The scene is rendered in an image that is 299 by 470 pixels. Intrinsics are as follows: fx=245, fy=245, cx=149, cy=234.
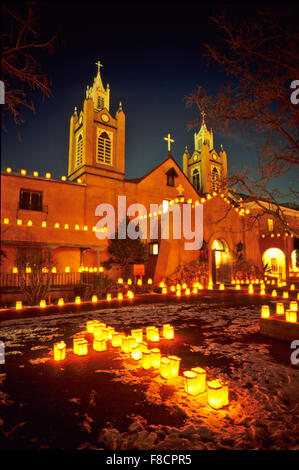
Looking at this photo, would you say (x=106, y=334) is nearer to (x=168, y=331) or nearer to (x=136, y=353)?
(x=136, y=353)

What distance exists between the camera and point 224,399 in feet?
9.67

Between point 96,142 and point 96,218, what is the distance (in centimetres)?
735

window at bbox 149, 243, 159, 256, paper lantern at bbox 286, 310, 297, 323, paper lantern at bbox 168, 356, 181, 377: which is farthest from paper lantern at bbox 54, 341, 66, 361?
window at bbox 149, 243, 159, 256

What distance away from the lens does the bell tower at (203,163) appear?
29967mm

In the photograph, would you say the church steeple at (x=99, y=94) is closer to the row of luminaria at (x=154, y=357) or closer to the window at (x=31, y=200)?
the window at (x=31, y=200)

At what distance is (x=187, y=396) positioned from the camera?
3221 millimetres

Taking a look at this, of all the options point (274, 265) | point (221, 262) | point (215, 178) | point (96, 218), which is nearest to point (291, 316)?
point (221, 262)

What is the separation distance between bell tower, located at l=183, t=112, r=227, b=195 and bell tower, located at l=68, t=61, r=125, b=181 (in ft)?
38.6

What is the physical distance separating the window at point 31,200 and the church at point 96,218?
0.20ft

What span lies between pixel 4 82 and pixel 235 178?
779 centimetres

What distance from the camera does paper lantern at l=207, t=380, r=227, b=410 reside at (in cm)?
289

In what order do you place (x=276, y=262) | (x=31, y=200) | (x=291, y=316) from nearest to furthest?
(x=291, y=316)
(x=31, y=200)
(x=276, y=262)

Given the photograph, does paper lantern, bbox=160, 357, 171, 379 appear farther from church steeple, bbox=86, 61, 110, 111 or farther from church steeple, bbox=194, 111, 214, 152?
church steeple, bbox=194, 111, 214, 152
